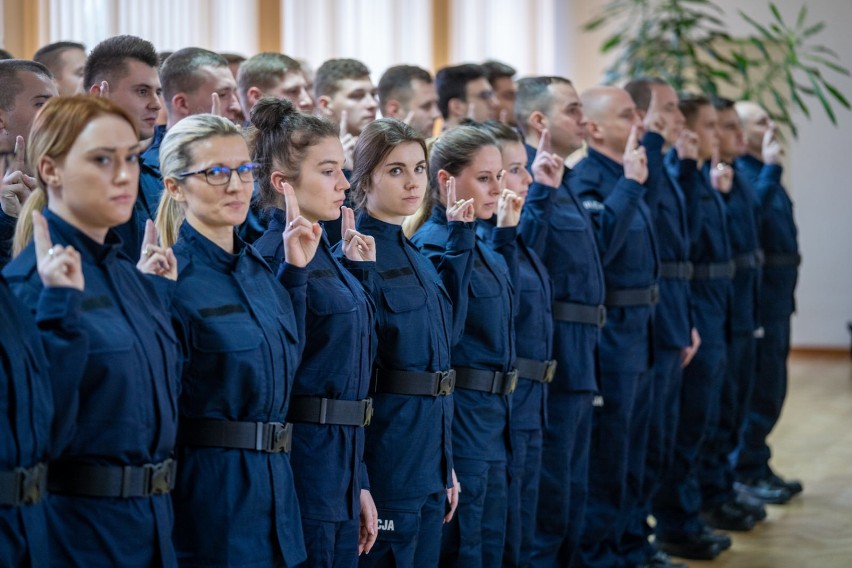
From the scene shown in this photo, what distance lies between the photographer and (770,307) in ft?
21.5

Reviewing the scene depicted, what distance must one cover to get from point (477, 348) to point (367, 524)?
2.49 ft

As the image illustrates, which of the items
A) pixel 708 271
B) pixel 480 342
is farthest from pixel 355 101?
pixel 708 271

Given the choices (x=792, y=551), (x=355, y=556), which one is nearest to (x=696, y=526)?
(x=792, y=551)

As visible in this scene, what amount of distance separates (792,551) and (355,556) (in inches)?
114

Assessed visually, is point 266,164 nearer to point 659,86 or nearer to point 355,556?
point 355,556

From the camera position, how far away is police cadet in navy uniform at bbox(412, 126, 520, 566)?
3680 millimetres

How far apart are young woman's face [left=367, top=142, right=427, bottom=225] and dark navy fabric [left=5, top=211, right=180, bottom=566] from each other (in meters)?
1.11

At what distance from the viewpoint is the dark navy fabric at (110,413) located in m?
2.29

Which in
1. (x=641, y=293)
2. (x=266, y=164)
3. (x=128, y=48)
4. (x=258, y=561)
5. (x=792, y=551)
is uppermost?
(x=128, y=48)

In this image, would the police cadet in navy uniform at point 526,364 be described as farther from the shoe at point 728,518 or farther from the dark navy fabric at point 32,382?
the dark navy fabric at point 32,382

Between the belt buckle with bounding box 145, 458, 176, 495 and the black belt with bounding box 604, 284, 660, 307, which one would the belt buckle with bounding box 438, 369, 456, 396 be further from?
the black belt with bounding box 604, 284, 660, 307

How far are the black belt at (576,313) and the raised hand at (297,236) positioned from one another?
1.68 metres

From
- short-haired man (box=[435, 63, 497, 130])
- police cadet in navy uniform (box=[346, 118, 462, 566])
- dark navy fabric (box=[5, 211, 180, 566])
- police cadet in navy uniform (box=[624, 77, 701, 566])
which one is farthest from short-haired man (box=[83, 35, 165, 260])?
police cadet in navy uniform (box=[624, 77, 701, 566])

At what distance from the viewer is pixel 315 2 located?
7.39 m
